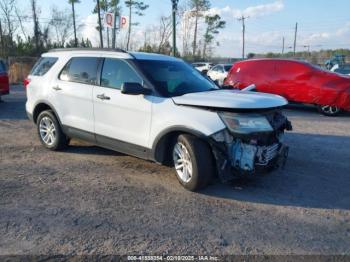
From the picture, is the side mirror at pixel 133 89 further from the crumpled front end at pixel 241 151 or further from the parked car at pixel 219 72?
the parked car at pixel 219 72

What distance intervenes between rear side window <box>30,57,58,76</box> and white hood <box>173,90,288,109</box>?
308 cm

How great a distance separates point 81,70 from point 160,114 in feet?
6.56

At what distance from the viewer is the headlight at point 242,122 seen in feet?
15.1

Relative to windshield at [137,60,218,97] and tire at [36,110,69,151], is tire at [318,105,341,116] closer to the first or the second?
windshield at [137,60,218,97]

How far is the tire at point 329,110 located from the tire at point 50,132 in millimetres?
8395

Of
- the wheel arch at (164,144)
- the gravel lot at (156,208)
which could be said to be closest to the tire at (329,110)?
the gravel lot at (156,208)

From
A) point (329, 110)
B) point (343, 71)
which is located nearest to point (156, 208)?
point (329, 110)

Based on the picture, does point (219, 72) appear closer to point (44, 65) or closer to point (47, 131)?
point (44, 65)

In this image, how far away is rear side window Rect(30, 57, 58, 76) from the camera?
23.0 feet

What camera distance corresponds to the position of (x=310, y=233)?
12.9 ft

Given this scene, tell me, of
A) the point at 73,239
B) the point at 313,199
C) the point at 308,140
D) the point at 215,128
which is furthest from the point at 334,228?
the point at 308,140

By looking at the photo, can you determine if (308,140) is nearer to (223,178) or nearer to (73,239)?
(223,178)

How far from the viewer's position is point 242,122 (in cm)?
463

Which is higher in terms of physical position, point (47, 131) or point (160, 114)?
point (160, 114)
